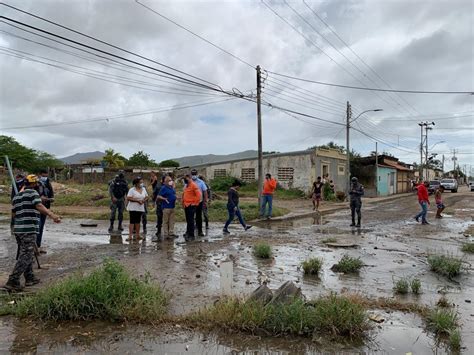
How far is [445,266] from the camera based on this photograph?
7.55m

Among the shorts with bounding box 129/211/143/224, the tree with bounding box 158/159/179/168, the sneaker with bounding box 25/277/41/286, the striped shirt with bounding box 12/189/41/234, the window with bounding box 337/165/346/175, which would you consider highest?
the tree with bounding box 158/159/179/168

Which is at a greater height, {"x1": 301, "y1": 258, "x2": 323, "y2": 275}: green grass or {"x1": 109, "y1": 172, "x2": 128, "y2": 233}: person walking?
{"x1": 109, "y1": 172, "x2": 128, "y2": 233}: person walking

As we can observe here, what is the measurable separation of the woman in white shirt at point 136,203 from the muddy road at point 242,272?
55cm

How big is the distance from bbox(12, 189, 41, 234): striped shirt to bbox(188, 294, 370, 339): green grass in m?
3.01

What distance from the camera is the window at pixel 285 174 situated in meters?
32.7

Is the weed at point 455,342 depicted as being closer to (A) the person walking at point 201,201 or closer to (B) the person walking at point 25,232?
(B) the person walking at point 25,232

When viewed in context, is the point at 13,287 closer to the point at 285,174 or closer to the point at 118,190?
the point at 118,190

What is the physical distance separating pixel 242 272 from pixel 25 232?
141 inches

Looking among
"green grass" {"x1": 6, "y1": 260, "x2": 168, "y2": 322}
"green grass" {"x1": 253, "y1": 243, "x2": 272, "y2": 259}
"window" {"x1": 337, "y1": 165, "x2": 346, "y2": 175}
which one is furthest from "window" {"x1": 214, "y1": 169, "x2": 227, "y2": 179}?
"green grass" {"x1": 6, "y1": 260, "x2": 168, "y2": 322}

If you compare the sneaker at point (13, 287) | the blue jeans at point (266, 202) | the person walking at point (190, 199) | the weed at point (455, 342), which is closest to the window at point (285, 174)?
the blue jeans at point (266, 202)

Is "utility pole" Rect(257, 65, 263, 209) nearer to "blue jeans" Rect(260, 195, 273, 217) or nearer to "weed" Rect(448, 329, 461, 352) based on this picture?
"blue jeans" Rect(260, 195, 273, 217)

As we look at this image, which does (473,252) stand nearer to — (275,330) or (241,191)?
(275,330)

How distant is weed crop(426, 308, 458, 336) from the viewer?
4723 mm

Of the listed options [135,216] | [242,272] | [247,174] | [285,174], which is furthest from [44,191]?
[247,174]
